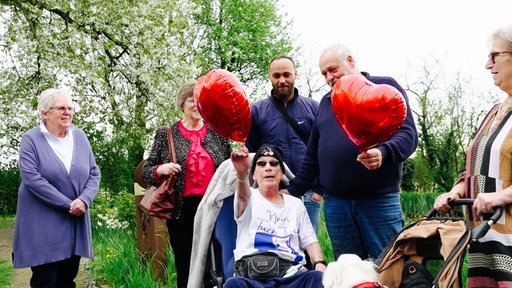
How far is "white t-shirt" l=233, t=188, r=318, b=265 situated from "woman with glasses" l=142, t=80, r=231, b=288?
2.04ft

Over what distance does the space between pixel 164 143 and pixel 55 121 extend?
76 cm

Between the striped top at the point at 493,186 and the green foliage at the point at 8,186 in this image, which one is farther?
the green foliage at the point at 8,186

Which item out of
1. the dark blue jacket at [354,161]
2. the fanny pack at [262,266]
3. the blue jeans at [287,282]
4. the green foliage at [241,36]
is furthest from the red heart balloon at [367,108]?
the green foliage at [241,36]

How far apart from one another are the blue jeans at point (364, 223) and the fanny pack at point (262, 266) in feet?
1.14

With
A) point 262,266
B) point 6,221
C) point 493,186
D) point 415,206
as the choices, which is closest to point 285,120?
point 262,266

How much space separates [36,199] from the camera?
4.02 metres

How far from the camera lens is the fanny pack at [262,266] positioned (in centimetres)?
324

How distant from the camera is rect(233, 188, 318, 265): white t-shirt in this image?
11.3 ft

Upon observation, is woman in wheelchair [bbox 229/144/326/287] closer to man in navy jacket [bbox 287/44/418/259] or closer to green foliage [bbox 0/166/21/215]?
man in navy jacket [bbox 287/44/418/259]

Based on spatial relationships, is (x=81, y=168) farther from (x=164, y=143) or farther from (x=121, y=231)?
(x=121, y=231)

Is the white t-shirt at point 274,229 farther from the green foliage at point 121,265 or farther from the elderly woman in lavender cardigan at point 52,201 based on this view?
the green foliage at point 121,265

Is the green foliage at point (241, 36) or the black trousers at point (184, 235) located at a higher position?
the green foliage at point (241, 36)

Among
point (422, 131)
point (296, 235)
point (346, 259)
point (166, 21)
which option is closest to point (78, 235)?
point (296, 235)

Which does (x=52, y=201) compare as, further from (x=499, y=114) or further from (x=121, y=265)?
(x=499, y=114)
